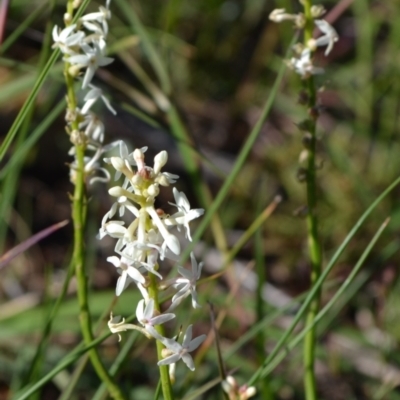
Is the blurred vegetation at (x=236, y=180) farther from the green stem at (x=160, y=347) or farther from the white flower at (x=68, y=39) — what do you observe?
the green stem at (x=160, y=347)

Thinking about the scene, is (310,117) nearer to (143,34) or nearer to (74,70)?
(74,70)

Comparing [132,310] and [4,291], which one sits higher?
[132,310]

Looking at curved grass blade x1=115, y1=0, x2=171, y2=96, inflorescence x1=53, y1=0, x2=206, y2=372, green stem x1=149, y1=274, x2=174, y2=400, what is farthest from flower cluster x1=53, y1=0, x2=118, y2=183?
curved grass blade x1=115, y1=0, x2=171, y2=96

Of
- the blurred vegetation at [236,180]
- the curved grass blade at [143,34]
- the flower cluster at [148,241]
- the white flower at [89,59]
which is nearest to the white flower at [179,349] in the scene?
the flower cluster at [148,241]

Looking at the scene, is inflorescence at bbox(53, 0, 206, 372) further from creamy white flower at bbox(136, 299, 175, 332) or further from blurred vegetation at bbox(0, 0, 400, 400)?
blurred vegetation at bbox(0, 0, 400, 400)

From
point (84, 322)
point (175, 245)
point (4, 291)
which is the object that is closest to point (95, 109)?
point (4, 291)

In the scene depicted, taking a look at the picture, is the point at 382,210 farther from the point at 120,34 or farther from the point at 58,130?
the point at 58,130
